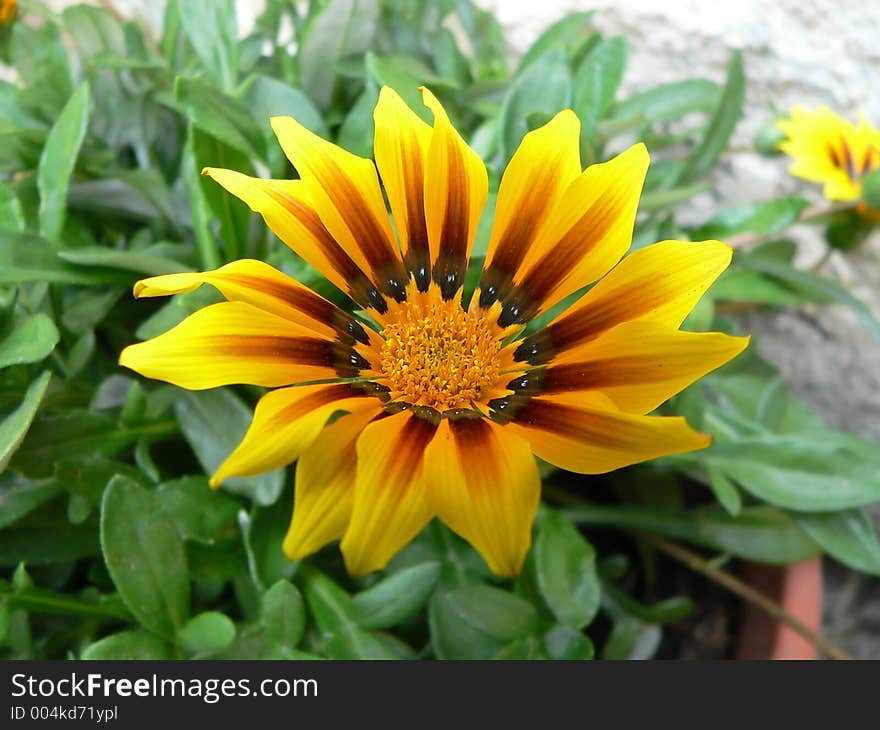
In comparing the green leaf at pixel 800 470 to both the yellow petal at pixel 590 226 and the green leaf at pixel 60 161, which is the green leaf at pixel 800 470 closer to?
the yellow petal at pixel 590 226

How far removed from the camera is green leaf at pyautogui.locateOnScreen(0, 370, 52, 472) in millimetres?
650

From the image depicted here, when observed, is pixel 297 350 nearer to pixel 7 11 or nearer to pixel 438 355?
pixel 438 355

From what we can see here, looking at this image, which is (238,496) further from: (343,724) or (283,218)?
(283,218)

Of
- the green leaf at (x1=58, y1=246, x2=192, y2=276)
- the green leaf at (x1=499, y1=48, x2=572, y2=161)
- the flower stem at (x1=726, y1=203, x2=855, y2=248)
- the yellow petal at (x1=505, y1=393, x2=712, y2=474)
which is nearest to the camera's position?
the yellow petal at (x1=505, y1=393, x2=712, y2=474)

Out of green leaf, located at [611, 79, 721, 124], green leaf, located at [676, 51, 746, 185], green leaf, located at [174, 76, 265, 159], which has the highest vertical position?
green leaf, located at [611, 79, 721, 124]

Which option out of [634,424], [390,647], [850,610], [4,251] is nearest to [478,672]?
[390,647]

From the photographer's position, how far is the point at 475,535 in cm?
55

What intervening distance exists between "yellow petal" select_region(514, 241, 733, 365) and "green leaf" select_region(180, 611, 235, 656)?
41 cm

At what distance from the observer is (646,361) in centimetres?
53

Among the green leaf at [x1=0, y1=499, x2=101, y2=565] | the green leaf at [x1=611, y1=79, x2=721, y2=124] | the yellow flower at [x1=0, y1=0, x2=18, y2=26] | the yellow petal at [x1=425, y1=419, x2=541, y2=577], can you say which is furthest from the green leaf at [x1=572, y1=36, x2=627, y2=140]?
Answer: the yellow flower at [x1=0, y1=0, x2=18, y2=26]

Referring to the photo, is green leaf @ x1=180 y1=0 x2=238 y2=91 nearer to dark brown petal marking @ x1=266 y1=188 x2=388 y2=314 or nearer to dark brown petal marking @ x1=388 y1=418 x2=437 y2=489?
dark brown petal marking @ x1=266 y1=188 x2=388 y2=314

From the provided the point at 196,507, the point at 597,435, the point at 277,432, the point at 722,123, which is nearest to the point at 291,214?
the point at 277,432

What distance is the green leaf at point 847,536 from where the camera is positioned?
37.4 inches

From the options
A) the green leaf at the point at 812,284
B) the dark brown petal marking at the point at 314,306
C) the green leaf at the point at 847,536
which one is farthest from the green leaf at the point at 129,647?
the green leaf at the point at 812,284
